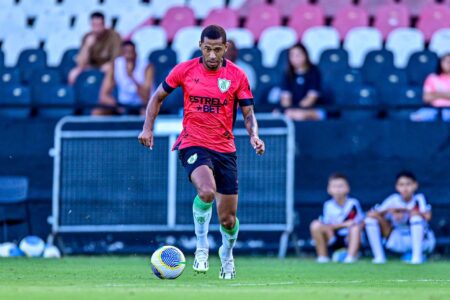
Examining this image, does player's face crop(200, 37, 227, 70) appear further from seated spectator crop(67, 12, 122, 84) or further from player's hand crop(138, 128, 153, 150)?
seated spectator crop(67, 12, 122, 84)

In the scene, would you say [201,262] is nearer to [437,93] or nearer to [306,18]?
[437,93]

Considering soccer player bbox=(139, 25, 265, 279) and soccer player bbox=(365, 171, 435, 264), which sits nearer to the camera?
soccer player bbox=(139, 25, 265, 279)

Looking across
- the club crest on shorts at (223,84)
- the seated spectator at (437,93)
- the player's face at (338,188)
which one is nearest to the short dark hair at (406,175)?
the player's face at (338,188)

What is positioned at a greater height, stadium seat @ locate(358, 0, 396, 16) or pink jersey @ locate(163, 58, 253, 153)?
stadium seat @ locate(358, 0, 396, 16)

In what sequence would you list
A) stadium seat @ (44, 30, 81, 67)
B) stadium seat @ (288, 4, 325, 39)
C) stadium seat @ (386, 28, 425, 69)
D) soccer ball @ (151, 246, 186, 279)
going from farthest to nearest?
1. stadium seat @ (44, 30, 81, 67)
2. stadium seat @ (288, 4, 325, 39)
3. stadium seat @ (386, 28, 425, 69)
4. soccer ball @ (151, 246, 186, 279)

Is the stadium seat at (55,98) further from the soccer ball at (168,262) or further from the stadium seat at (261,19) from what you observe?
the soccer ball at (168,262)

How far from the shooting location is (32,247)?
50.0 feet

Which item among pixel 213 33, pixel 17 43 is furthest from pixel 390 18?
pixel 213 33

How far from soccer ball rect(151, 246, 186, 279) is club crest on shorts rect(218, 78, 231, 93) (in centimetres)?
148

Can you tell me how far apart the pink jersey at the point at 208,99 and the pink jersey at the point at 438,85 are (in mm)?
6011

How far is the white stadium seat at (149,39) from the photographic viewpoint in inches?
746

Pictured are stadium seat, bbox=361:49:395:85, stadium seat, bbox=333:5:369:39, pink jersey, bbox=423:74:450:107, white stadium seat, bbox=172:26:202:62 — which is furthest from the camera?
stadium seat, bbox=333:5:369:39

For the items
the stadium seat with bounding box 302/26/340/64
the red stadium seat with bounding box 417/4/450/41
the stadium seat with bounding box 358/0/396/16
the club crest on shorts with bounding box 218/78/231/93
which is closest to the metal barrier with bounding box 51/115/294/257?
the stadium seat with bounding box 302/26/340/64

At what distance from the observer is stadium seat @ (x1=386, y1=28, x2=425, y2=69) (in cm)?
1831
